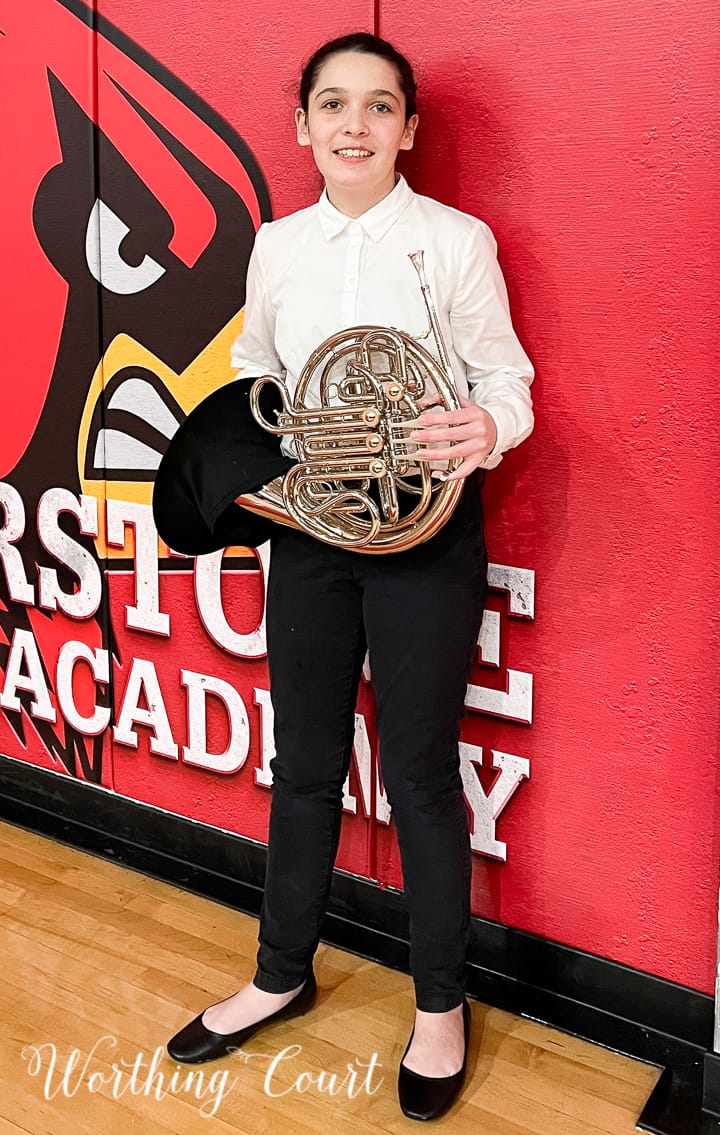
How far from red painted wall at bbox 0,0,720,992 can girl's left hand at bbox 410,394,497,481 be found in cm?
30

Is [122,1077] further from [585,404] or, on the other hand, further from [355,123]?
[355,123]

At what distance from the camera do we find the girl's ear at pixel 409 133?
1674mm

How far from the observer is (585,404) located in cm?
176

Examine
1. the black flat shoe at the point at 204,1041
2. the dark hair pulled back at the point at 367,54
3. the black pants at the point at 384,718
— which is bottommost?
the black flat shoe at the point at 204,1041

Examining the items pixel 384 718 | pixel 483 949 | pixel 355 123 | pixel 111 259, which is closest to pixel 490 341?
pixel 355 123

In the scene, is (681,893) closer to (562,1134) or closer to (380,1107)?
(562,1134)

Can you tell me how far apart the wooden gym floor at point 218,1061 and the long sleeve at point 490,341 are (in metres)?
1.02

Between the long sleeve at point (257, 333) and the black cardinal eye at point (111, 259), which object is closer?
the long sleeve at point (257, 333)

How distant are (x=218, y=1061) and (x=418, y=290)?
1319 millimetres

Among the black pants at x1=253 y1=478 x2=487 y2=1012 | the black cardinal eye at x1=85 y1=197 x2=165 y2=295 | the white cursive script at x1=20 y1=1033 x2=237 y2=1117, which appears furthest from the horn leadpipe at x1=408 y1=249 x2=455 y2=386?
the white cursive script at x1=20 y1=1033 x2=237 y2=1117

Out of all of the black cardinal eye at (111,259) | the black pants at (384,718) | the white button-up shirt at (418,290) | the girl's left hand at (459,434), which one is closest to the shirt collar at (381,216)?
the white button-up shirt at (418,290)

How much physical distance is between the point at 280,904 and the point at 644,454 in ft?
3.20

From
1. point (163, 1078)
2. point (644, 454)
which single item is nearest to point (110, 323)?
point (644, 454)

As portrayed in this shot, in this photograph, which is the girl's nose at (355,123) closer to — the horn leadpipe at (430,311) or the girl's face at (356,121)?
the girl's face at (356,121)
